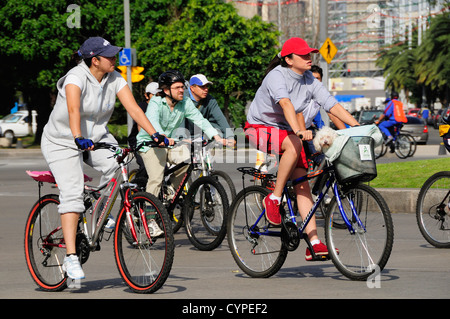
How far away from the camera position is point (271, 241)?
6.47m

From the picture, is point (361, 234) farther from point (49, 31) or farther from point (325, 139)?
point (49, 31)

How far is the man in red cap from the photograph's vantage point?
6312 mm

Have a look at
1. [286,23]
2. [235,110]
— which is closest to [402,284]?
[235,110]

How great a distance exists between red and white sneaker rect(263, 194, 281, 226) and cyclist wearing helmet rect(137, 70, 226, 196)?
2.16 m

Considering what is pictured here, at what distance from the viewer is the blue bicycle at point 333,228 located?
586cm

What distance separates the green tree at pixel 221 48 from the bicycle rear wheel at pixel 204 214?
21567 mm

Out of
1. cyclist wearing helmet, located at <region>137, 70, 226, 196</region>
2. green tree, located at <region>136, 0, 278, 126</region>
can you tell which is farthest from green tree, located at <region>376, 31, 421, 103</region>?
cyclist wearing helmet, located at <region>137, 70, 226, 196</region>

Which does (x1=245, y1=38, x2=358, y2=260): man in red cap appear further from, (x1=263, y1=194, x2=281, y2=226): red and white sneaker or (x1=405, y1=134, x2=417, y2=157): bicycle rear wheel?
(x1=405, y1=134, x2=417, y2=157): bicycle rear wheel

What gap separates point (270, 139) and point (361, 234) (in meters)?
1.05

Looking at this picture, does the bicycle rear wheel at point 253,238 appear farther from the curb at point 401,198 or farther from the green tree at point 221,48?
the green tree at point 221,48

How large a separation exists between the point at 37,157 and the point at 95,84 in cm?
2220

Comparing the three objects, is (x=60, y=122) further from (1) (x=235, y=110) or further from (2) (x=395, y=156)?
(1) (x=235, y=110)

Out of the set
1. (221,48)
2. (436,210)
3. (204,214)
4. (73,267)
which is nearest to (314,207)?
(73,267)

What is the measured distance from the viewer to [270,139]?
6.50 metres
